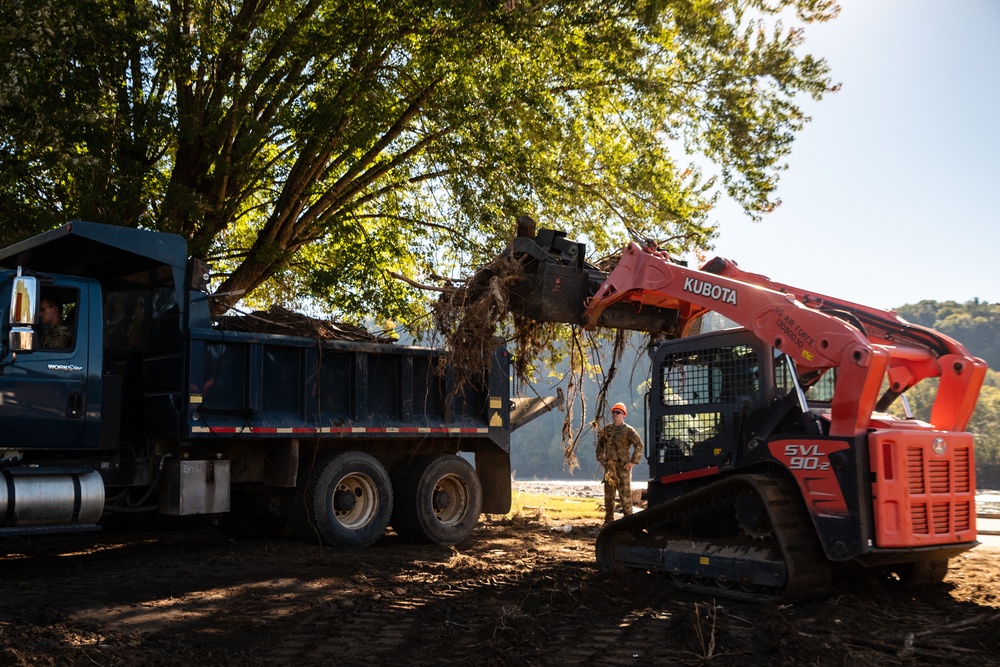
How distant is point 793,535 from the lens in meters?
6.98

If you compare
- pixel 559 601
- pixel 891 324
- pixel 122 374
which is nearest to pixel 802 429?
pixel 891 324

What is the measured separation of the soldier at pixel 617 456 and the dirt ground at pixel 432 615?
3406mm

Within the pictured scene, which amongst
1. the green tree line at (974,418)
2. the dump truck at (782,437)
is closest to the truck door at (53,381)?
the dump truck at (782,437)

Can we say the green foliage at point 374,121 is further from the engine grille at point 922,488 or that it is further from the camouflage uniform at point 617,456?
the engine grille at point 922,488

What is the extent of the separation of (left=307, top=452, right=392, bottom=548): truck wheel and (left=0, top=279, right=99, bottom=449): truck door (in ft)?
7.90

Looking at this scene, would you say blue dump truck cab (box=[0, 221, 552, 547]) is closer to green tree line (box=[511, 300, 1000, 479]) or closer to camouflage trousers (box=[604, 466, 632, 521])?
camouflage trousers (box=[604, 466, 632, 521])

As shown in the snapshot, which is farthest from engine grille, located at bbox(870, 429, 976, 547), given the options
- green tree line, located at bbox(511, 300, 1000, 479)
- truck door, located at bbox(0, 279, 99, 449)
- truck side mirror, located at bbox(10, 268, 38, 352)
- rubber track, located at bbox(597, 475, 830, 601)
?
green tree line, located at bbox(511, 300, 1000, 479)

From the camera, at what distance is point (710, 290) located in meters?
8.00

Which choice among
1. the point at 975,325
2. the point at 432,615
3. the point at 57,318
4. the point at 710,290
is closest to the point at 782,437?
the point at 710,290

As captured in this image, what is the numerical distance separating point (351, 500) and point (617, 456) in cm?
434

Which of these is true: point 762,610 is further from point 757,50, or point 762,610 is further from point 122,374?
point 757,50

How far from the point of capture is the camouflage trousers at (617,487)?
1282cm

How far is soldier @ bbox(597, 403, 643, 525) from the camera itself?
13.0m

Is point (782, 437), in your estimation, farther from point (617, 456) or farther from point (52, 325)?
point (52, 325)
